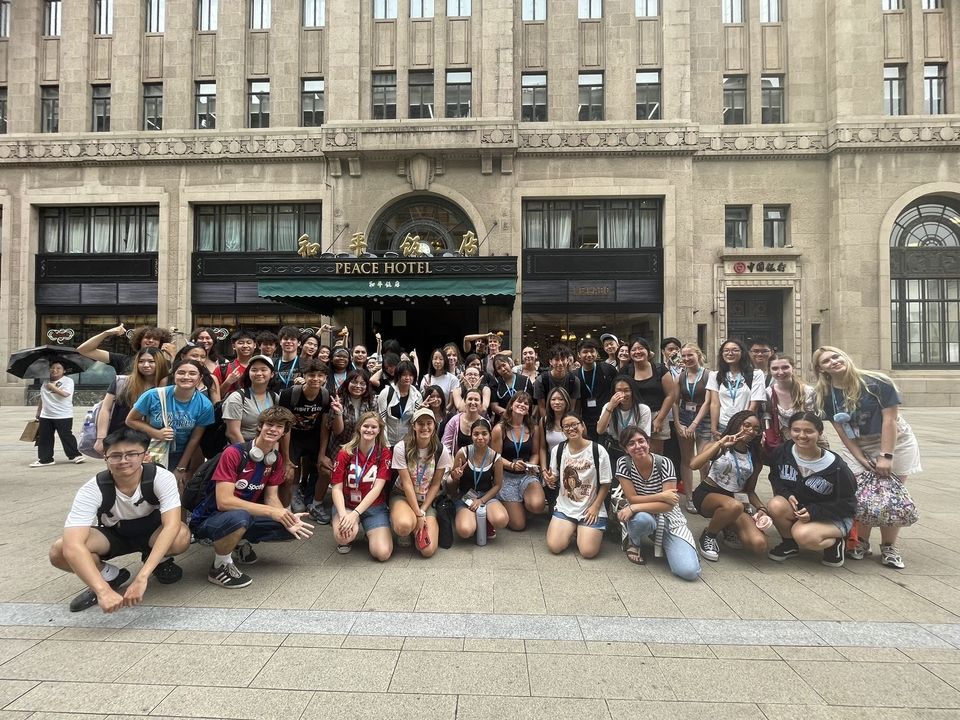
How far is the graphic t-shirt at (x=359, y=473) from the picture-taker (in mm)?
5000

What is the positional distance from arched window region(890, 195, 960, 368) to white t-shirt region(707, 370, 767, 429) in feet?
62.1

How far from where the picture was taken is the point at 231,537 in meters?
4.25

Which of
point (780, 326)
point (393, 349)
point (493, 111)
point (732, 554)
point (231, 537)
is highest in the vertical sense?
point (493, 111)

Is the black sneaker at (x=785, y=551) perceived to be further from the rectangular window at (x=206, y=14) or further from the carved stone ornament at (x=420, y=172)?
the rectangular window at (x=206, y=14)

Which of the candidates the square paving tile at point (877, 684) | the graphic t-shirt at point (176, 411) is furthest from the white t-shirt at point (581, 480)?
the graphic t-shirt at point (176, 411)

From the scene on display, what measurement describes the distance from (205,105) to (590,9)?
16.9 meters

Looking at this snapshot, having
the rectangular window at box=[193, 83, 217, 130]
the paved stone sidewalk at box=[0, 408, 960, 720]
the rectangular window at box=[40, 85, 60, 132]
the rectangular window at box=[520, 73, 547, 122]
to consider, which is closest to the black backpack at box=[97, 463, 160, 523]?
the paved stone sidewalk at box=[0, 408, 960, 720]

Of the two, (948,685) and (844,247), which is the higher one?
(844,247)

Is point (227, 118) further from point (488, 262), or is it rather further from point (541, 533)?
point (541, 533)

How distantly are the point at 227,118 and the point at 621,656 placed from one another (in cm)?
2415

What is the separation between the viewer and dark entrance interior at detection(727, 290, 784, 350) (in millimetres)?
20344

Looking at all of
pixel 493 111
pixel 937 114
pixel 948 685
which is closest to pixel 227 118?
pixel 493 111

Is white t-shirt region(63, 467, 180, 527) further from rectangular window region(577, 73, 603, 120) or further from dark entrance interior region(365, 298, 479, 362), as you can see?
rectangular window region(577, 73, 603, 120)

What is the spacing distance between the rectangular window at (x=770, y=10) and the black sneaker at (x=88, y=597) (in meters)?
27.3
